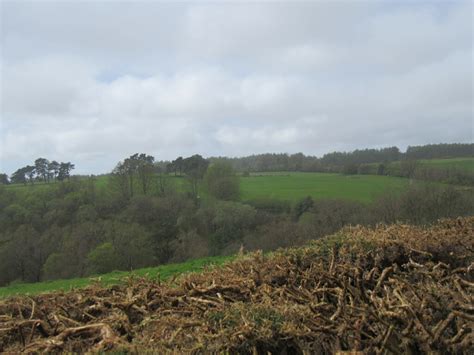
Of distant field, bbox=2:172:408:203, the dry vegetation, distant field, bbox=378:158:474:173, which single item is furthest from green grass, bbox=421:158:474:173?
the dry vegetation

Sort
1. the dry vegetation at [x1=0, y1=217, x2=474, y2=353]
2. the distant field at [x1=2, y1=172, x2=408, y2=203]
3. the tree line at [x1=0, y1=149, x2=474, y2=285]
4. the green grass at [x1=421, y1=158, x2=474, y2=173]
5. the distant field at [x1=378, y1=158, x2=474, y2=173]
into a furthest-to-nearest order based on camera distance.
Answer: the distant field at [x1=2, y1=172, x2=408, y2=203] < the distant field at [x1=378, y1=158, x2=474, y2=173] < the green grass at [x1=421, y1=158, x2=474, y2=173] < the tree line at [x1=0, y1=149, x2=474, y2=285] < the dry vegetation at [x1=0, y1=217, x2=474, y2=353]

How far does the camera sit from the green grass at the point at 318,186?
39.7 metres

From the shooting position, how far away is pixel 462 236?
7.23m

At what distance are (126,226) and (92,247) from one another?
3.25m

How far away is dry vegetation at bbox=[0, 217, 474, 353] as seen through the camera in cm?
320

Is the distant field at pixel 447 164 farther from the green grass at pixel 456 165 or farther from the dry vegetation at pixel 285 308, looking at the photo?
the dry vegetation at pixel 285 308

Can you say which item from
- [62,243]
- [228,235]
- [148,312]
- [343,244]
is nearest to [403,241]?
[343,244]

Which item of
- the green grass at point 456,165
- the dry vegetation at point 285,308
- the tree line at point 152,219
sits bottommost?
the tree line at point 152,219

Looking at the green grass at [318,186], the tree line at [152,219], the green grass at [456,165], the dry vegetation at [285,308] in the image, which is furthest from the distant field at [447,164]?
the dry vegetation at [285,308]

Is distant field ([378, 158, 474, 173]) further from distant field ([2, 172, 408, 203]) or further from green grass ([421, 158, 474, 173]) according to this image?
distant field ([2, 172, 408, 203])

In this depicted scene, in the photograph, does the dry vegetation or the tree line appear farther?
the tree line

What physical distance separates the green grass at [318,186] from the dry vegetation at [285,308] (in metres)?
30.2

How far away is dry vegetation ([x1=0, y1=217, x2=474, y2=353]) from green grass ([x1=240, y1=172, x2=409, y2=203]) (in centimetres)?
3024

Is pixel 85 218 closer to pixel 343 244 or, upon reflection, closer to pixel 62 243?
A: pixel 62 243
